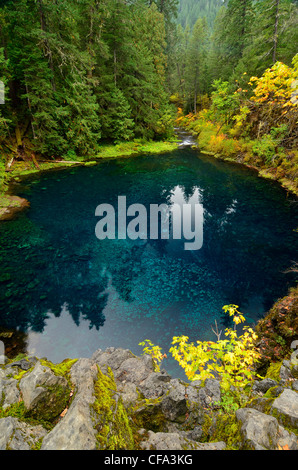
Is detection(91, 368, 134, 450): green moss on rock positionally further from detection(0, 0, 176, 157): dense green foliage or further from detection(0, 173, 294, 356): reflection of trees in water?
detection(0, 0, 176, 157): dense green foliage

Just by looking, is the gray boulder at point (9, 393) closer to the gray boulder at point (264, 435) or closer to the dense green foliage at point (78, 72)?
the gray boulder at point (264, 435)

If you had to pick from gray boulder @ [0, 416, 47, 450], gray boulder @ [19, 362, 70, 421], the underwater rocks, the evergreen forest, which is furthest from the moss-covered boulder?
the underwater rocks

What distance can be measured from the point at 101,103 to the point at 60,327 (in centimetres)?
2744

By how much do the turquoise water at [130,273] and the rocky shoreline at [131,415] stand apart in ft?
7.91

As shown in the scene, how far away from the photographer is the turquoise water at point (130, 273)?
21.6ft

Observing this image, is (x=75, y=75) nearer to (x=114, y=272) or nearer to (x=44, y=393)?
(x=114, y=272)

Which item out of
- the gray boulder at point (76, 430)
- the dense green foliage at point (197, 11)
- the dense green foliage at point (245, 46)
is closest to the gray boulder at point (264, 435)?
the gray boulder at point (76, 430)

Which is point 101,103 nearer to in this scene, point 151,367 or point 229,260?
point 229,260

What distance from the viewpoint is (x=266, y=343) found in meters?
5.23

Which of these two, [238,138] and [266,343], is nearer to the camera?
[266,343]

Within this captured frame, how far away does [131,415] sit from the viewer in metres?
2.94

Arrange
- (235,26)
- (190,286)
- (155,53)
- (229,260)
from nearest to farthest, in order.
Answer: (190,286), (229,260), (235,26), (155,53)

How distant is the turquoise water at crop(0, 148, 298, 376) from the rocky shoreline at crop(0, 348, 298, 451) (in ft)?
7.91

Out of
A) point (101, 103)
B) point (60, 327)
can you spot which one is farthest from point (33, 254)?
point (101, 103)
